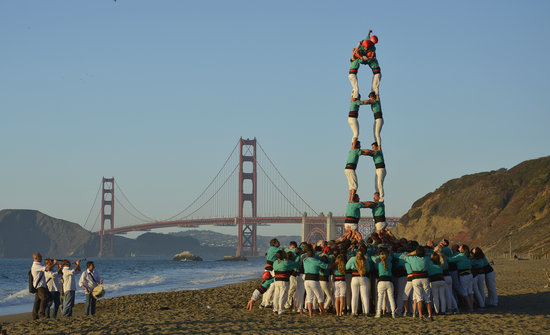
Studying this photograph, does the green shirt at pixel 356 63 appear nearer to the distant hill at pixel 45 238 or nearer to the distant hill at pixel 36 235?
the distant hill at pixel 45 238

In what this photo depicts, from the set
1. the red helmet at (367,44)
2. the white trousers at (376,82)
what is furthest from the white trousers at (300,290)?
the red helmet at (367,44)

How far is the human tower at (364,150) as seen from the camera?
51.6 ft

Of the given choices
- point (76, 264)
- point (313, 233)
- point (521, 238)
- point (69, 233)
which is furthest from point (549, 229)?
point (69, 233)

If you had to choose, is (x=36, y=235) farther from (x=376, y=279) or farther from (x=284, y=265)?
(x=376, y=279)

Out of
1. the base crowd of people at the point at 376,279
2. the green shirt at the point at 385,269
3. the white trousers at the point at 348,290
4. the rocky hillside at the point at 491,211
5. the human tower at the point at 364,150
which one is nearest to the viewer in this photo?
the green shirt at the point at 385,269

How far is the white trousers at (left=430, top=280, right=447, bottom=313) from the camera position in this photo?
1255 centimetres

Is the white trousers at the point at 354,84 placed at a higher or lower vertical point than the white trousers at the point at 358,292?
higher

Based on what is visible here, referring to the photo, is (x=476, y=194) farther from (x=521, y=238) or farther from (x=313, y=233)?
(x=313, y=233)

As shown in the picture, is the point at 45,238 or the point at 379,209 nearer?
the point at 379,209

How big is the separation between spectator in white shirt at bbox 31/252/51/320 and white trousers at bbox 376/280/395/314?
20.8ft

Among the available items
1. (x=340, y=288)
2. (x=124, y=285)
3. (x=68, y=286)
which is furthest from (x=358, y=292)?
(x=124, y=285)

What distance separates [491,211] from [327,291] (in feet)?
169

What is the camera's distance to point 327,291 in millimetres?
12820

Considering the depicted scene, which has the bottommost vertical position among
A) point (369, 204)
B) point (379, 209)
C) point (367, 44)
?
point (379, 209)
